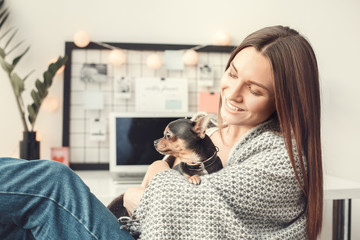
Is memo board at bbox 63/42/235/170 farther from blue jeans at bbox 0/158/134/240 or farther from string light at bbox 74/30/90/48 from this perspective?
blue jeans at bbox 0/158/134/240

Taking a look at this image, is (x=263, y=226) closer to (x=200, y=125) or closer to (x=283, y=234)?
(x=283, y=234)

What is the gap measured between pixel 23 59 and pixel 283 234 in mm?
1564

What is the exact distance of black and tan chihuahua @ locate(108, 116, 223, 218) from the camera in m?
0.94

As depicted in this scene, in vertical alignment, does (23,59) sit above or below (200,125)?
above

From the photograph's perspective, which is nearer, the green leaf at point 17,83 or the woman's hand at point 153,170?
the woman's hand at point 153,170

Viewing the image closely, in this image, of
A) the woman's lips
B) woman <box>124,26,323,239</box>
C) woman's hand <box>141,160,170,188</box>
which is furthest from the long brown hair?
woman's hand <box>141,160,170,188</box>

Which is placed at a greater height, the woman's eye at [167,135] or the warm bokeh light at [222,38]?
the warm bokeh light at [222,38]

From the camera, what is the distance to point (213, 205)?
0.80 m

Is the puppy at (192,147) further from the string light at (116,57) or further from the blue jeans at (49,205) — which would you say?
the string light at (116,57)

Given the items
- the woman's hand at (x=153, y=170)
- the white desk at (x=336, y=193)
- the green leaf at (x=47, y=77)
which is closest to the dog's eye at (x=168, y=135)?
the woman's hand at (x=153, y=170)

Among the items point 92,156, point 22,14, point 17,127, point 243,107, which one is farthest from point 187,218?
point 22,14

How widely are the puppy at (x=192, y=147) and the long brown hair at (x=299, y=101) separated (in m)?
0.19

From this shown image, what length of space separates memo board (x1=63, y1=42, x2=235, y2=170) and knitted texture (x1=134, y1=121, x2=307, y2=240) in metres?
1.17

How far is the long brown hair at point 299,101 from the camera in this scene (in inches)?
33.7
